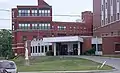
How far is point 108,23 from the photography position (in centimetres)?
8350

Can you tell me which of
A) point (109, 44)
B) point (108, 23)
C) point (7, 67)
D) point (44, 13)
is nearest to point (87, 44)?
point (108, 23)

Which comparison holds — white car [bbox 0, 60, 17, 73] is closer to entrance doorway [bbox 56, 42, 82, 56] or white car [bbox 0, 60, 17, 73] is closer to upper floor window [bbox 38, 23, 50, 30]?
entrance doorway [bbox 56, 42, 82, 56]

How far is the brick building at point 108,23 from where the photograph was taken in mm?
75363

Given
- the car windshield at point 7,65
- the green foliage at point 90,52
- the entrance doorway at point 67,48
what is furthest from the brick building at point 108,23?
the car windshield at point 7,65

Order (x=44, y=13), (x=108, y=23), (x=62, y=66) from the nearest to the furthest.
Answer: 1. (x=62, y=66)
2. (x=108, y=23)
3. (x=44, y=13)

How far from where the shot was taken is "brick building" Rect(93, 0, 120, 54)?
75.4 metres

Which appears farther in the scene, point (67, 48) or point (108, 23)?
point (67, 48)

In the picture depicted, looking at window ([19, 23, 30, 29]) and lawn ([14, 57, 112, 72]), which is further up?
window ([19, 23, 30, 29])

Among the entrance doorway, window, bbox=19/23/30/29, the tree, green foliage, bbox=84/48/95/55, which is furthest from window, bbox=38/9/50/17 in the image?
green foliage, bbox=84/48/95/55

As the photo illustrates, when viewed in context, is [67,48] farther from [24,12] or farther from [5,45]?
[5,45]

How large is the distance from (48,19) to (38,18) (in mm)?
3022

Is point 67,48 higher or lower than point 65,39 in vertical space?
lower

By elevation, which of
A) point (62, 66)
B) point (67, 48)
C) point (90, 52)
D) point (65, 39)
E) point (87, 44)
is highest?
point (65, 39)

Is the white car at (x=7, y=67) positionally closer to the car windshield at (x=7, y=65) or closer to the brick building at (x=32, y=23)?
the car windshield at (x=7, y=65)
